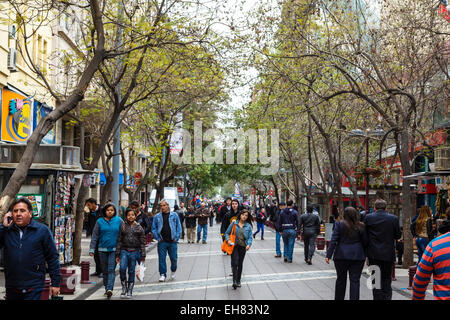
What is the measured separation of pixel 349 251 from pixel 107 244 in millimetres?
4472

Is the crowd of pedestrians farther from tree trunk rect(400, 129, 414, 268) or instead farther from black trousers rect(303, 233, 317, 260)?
tree trunk rect(400, 129, 414, 268)

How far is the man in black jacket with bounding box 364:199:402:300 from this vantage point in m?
9.20

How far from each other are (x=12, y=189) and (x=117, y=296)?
3374mm

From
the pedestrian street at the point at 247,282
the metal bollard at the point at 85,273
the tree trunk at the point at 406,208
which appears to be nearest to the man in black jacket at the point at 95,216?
the metal bollard at the point at 85,273

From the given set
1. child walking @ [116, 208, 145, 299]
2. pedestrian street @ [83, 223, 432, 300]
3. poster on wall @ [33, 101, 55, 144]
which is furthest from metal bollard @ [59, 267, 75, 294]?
poster on wall @ [33, 101, 55, 144]

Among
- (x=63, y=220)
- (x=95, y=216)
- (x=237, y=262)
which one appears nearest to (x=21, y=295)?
(x=237, y=262)

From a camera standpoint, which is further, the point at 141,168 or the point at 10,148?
the point at 141,168

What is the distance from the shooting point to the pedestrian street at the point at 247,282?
11016 millimetres

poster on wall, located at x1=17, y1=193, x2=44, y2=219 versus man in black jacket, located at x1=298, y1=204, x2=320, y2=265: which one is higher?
poster on wall, located at x1=17, y1=193, x2=44, y2=219

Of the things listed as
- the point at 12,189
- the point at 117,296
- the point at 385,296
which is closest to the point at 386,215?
the point at 385,296

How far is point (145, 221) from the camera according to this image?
53.8ft

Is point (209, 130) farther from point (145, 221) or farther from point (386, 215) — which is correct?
point (386, 215)

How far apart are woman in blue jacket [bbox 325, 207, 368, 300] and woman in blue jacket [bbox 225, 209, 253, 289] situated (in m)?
2.91
